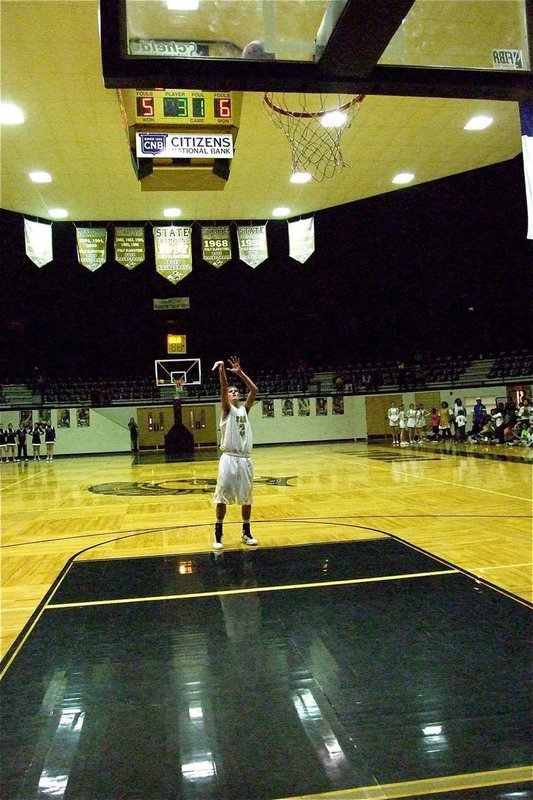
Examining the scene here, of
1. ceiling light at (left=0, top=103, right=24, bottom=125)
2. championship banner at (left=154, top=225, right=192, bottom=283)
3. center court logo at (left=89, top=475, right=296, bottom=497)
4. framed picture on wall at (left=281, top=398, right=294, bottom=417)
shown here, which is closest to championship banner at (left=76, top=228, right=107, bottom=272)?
championship banner at (left=154, top=225, right=192, bottom=283)

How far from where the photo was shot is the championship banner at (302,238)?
51.8 feet

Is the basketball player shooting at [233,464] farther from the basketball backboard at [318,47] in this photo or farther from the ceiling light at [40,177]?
the ceiling light at [40,177]

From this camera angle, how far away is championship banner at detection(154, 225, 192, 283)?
15.9 m

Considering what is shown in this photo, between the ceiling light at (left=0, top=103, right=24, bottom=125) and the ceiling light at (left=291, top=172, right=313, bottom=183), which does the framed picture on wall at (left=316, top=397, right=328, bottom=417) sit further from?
the ceiling light at (left=0, top=103, right=24, bottom=125)

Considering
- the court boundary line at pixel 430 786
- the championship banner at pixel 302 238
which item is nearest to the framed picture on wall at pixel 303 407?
the championship banner at pixel 302 238

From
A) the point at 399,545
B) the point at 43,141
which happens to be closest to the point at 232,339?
the point at 43,141

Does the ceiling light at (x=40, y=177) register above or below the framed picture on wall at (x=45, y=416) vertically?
Result: above

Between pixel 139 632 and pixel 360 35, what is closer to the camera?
pixel 360 35

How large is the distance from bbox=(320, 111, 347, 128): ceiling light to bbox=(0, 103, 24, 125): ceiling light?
18.9 ft

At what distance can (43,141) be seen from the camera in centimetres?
1247

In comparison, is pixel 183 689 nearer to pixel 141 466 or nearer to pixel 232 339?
pixel 141 466

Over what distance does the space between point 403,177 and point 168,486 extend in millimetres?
10563

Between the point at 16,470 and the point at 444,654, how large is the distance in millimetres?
17059

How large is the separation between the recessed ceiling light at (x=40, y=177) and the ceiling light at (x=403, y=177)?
29.4 ft
